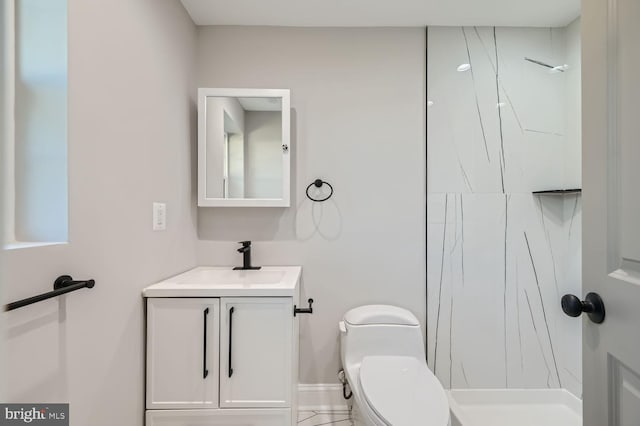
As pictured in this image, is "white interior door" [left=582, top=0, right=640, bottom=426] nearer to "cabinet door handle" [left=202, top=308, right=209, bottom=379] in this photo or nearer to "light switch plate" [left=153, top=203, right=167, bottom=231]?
"cabinet door handle" [left=202, top=308, right=209, bottom=379]

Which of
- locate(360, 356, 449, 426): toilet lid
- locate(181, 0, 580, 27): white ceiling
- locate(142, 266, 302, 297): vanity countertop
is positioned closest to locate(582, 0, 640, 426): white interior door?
locate(360, 356, 449, 426): toilet lid

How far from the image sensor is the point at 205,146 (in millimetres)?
1630

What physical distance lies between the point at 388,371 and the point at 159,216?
1326mm

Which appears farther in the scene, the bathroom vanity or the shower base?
the shower base

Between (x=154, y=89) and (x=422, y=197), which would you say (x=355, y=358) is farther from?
(x=154, y=89)

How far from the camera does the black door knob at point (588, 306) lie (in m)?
0.65

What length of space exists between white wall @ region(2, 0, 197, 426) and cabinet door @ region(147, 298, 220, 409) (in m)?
0.05

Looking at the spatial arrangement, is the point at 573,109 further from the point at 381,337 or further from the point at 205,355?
the point at 205,355

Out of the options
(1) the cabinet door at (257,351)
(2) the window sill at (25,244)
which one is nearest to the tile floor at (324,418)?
(1) the cabinet door at (257,351)

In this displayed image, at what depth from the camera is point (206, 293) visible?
118 centimetres

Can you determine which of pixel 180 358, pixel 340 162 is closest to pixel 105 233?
pixel 180 358

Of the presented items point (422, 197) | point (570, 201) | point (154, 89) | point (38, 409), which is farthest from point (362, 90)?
point (38, 409)

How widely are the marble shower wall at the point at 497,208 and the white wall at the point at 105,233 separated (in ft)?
4.92

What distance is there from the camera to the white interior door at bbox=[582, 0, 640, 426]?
58cm
